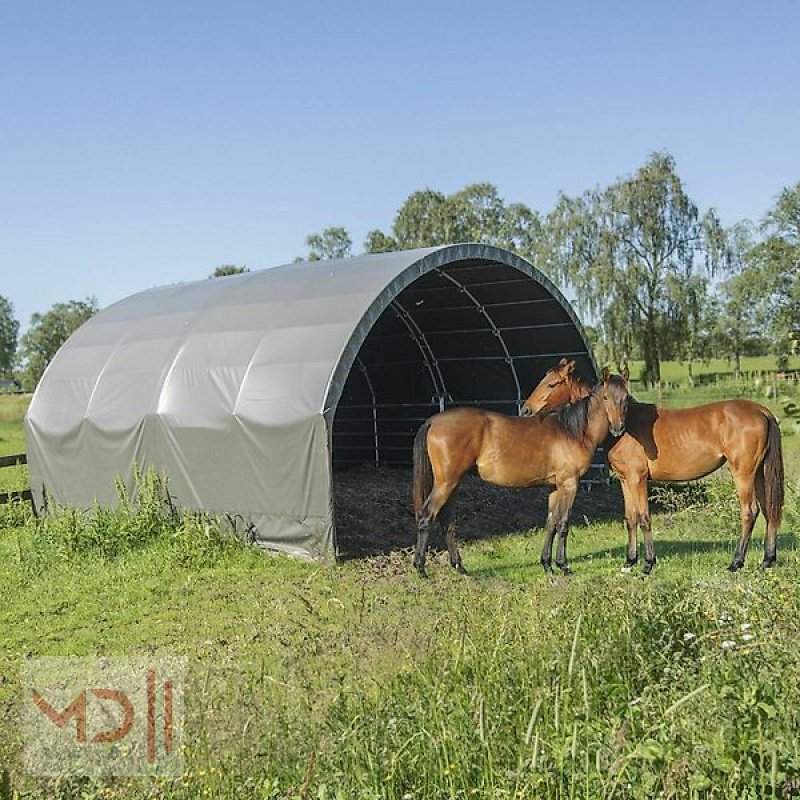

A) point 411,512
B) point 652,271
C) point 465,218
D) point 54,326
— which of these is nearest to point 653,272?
point 652,271

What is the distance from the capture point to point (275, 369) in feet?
32.8

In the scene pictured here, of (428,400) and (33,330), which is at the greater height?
(33,330)

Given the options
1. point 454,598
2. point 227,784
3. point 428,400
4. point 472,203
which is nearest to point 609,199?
point 472,203

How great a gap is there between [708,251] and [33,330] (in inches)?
2540

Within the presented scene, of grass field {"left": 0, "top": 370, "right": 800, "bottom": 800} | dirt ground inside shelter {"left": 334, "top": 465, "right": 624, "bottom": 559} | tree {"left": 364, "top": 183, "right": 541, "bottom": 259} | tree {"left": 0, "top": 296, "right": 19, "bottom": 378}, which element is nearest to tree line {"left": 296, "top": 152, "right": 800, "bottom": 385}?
tree {"left": 364, "top": 183, "right": 541, "bottom": 259}

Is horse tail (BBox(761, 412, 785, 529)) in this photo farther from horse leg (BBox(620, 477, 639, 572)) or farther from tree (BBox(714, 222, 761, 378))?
tree (BBox(714, 222, 761, 378))

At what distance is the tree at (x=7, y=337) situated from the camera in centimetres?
9950

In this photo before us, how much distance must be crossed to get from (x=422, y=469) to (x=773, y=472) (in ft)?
11.5

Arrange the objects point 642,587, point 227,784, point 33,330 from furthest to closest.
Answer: point 33,330, point 642,587, point 227,784

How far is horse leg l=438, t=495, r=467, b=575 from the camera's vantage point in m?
8.87

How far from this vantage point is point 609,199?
3675 cm

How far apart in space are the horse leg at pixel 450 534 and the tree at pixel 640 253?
27530 millimetres

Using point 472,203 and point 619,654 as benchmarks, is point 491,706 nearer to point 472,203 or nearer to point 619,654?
point 619,654

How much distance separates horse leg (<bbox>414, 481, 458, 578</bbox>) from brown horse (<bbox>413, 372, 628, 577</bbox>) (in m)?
0.01
